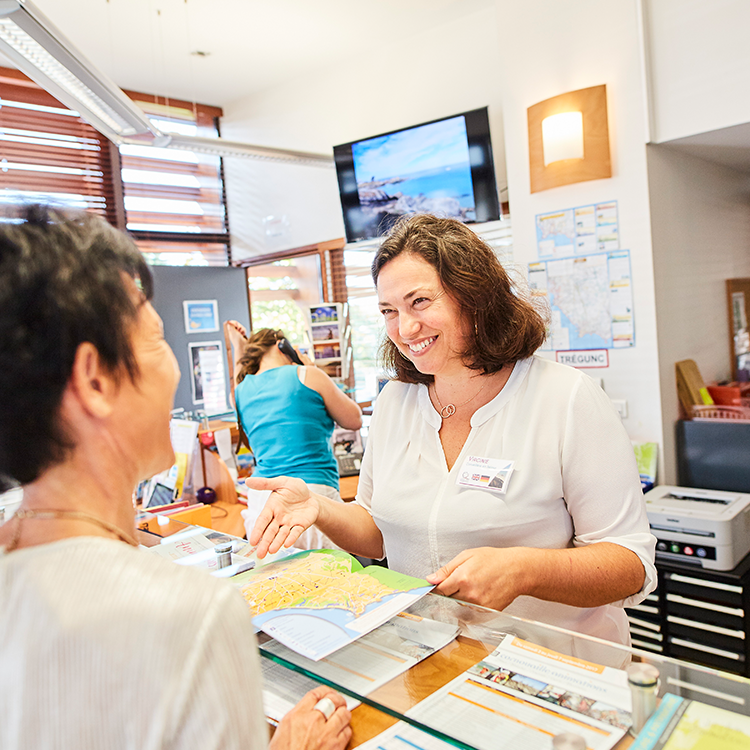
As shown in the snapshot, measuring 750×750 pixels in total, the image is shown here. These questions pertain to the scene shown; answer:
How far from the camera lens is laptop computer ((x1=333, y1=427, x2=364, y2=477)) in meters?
3.54

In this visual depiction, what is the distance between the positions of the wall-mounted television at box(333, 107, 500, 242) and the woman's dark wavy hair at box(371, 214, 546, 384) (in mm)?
2286

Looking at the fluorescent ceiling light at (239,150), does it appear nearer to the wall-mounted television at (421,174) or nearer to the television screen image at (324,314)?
the wall-mounted television at (421,174)

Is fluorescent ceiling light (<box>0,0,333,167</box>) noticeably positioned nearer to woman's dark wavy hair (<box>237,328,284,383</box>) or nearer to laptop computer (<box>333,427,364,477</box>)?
woman's dark wavy hair (<box>237,328,284,383</box>)

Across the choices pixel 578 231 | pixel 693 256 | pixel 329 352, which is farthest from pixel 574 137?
pixel 329 352

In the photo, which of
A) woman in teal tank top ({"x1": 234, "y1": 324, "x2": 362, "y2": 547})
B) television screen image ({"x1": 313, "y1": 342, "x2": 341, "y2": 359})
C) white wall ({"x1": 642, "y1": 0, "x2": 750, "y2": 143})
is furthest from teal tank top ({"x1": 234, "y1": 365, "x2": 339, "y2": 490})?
white wall ({"x1": 642, "y1": 0, "x2": 750, "y2": 143})

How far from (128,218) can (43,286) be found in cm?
556

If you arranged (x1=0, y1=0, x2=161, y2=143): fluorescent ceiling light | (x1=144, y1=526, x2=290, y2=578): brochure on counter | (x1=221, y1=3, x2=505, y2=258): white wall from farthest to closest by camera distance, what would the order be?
(x1=221, y1=3, x2=505, y2=258): white wall
(x1=0, y1=0, x2=161, y2=143): fluorescent ceiling light
(x1=144, y1=526, x2=290, y2=578): brochure on counter

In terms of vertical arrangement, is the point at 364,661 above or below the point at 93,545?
below

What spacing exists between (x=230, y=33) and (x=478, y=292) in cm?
396

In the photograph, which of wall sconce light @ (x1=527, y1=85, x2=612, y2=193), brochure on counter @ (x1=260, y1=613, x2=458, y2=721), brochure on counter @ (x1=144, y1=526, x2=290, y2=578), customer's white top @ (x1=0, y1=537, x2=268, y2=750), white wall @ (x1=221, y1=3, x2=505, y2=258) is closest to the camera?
customer's white top @ (x1=0, y1=537, x2=268, y2=750)

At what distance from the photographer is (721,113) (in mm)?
2598

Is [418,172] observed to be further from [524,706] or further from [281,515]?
[524,706]

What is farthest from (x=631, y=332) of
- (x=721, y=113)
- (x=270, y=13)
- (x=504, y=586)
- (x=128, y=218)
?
(x=128, y=218)

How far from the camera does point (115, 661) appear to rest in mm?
485
